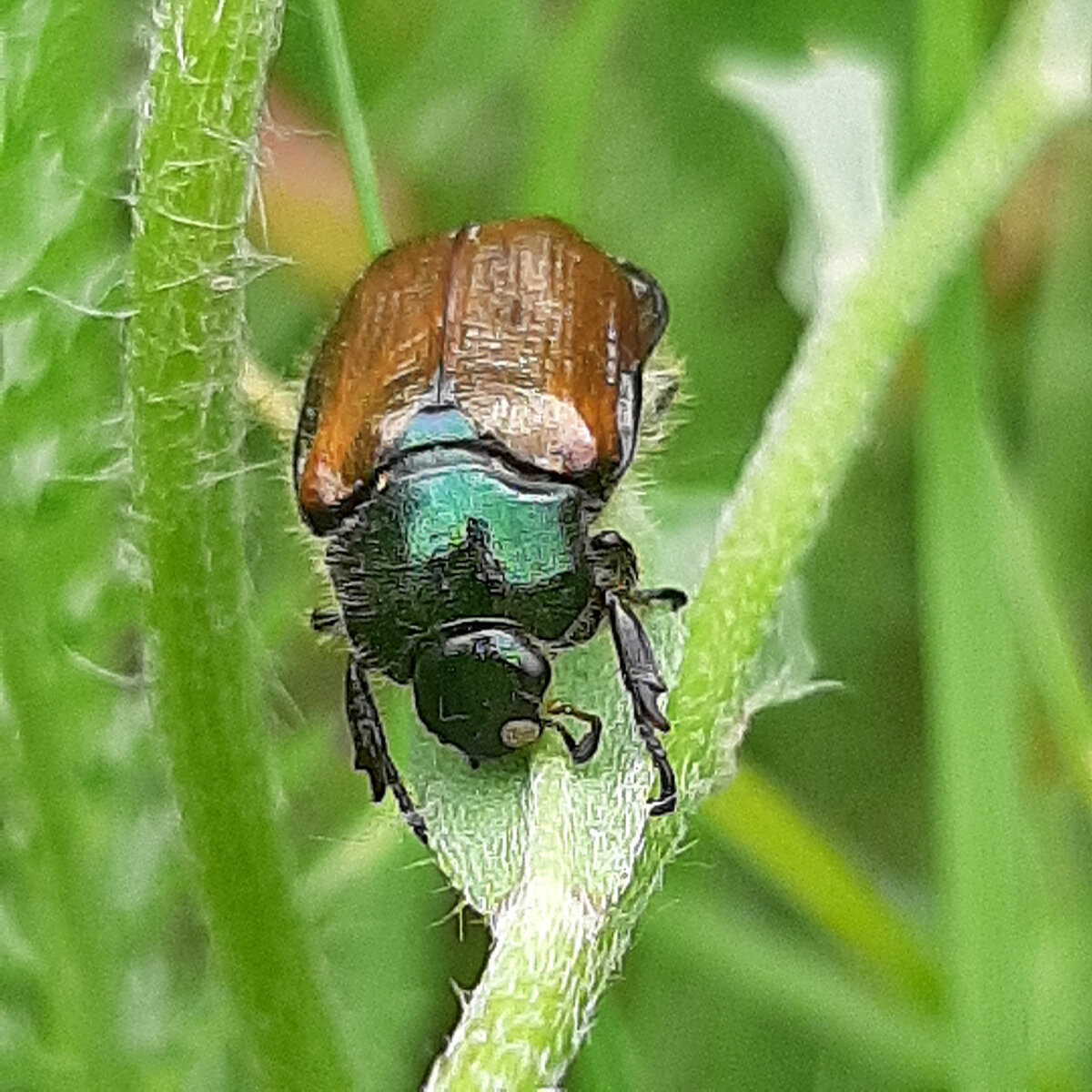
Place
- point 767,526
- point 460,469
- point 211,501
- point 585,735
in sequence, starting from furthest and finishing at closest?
point 460,469, point 767,526, point 585,735, point 211,501

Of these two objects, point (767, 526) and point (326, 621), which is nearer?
point (767, 526)

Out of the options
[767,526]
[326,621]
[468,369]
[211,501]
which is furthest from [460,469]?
[211,501]

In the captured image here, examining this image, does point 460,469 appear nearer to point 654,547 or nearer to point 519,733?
point 654,547

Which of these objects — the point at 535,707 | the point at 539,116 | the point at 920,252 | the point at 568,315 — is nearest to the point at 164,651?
the point at 535,707

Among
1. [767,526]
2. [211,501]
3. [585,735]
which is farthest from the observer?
[767,526]

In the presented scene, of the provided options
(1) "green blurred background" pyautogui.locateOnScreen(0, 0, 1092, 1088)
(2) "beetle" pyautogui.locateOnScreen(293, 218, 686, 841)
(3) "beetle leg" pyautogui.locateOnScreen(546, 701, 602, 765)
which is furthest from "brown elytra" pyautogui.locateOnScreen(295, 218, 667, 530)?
(3) "beetle leg" pyautogui.locateOnScreen(546, 701, 602, 765)

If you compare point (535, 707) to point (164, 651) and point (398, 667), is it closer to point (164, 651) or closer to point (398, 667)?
point (398, 667)
